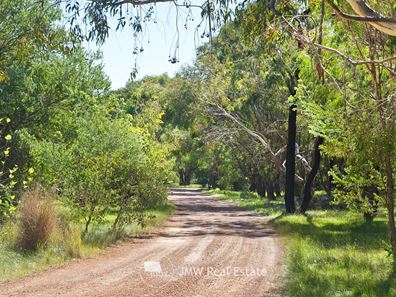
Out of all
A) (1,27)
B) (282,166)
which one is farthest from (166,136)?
(1,27)

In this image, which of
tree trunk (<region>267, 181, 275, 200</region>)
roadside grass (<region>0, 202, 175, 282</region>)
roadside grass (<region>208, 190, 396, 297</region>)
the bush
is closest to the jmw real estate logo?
roadside grass (<region>208, 190, 396, 297</region>)

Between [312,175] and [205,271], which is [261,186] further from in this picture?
[205,271]

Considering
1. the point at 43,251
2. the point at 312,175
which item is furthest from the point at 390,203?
the point at 312,175

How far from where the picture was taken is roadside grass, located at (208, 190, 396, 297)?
9.09 meters

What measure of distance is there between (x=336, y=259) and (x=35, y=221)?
7290 mm

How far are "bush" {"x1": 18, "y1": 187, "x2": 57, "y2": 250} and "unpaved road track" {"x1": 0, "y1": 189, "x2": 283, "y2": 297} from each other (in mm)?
1199

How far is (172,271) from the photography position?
1079cm

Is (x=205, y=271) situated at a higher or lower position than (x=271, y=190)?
lower

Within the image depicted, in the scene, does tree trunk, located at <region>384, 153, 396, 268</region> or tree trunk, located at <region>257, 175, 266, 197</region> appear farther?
tree trunk, located at <region>257, 175, 266, 197</region>

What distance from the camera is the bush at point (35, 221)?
40.2 feet

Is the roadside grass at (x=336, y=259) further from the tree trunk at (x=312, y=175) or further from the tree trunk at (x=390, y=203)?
the tree trunk at (x=312, y=175)

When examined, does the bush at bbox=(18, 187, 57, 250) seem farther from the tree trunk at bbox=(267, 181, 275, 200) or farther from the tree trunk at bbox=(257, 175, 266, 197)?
the tree trunk at bbox=(257, 175, 266, 197)

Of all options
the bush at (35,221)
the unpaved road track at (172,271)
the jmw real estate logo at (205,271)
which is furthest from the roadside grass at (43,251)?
the jmw real estate logo at (205,271)

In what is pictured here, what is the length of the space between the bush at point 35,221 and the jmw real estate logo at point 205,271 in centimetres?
275
